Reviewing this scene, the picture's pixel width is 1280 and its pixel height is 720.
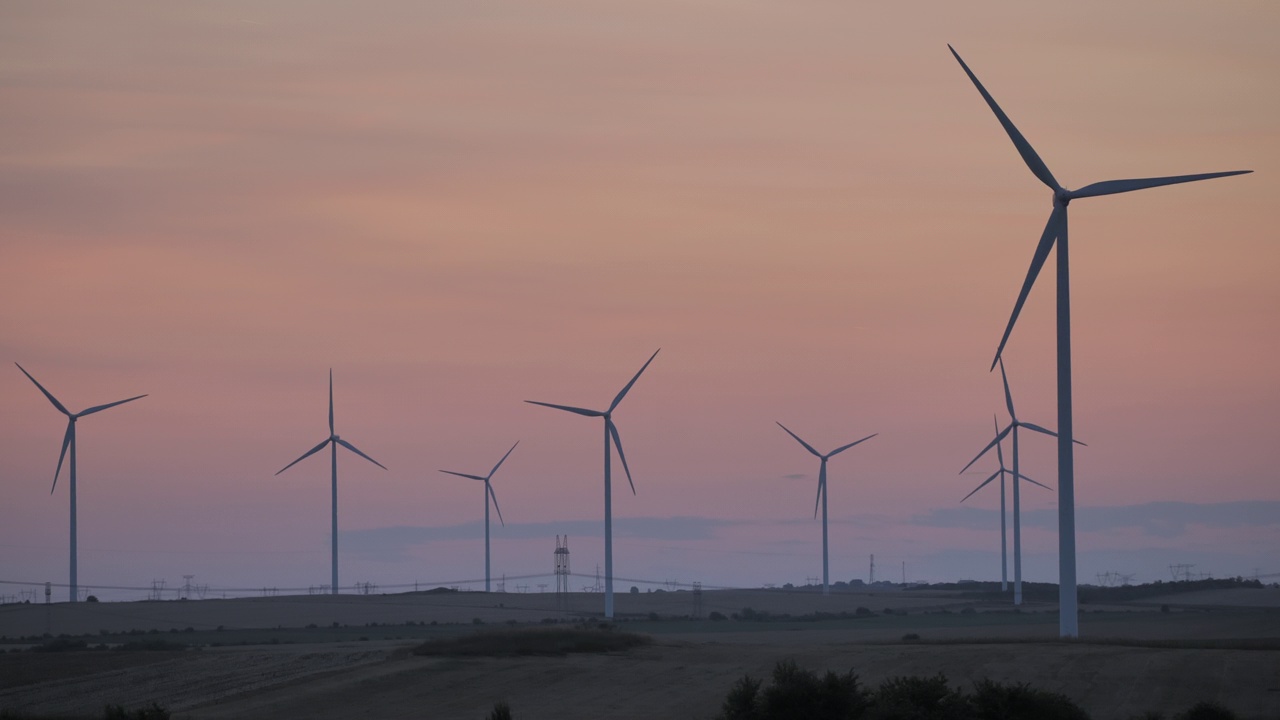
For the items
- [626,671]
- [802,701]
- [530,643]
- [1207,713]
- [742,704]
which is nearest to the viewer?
[1207,713]

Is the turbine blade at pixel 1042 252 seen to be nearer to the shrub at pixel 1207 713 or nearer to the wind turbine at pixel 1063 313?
the wind turbine at pixel 1063 313

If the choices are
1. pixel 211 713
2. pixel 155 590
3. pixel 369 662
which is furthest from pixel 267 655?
pixel 155 590

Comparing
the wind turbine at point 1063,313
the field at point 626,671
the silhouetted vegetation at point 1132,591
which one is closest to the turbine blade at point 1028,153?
the wind turbine at point 1063,313

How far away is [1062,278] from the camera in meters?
60.3

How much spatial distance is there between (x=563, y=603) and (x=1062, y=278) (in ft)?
312

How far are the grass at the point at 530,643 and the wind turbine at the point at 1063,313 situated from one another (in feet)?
62.0

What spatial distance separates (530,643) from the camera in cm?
6347

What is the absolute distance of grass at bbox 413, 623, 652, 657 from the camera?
6278cm

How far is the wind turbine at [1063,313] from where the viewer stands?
57625 millimetres

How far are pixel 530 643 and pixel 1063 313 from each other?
26.3 m

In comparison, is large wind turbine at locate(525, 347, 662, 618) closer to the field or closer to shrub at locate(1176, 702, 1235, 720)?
the field

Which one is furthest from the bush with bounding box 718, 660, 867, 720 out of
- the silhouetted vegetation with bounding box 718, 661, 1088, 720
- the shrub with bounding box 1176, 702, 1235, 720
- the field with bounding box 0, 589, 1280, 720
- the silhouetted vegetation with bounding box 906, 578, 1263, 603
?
the silhouetted vegetation with bounding box 906, 578, 1263, 603

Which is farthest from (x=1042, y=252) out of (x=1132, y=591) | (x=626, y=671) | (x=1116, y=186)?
(x=1132, y=591)

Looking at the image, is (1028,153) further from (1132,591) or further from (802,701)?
(1132,591)
